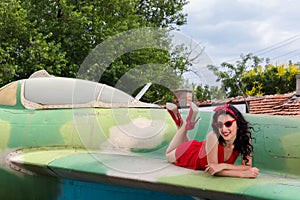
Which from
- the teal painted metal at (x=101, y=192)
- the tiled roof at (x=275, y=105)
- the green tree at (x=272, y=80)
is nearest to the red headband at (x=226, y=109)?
the teal painted metal at (x=101, y=192)

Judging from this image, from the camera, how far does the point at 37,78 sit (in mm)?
5992

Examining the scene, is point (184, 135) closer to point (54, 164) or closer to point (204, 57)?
point (204, 57)

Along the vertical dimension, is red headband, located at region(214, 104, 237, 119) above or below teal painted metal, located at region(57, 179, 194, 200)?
above

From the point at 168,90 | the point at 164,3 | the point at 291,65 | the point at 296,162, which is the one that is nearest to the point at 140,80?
the point at 168,90

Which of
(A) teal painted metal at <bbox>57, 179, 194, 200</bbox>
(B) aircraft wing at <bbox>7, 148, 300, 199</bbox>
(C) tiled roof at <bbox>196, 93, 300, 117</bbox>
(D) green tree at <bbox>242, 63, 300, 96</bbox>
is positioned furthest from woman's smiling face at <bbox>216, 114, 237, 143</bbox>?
(D) green tree at <bbox>242, 63, 300, 96</bbox>

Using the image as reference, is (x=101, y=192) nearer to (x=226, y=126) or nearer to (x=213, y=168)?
(x=213, y=168)

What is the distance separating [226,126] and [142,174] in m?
0.92

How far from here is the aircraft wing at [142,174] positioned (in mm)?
3465

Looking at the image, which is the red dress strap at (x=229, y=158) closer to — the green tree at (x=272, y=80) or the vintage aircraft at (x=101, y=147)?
the vintage aircraft at (x=101, y=147)

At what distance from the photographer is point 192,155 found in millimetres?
4352

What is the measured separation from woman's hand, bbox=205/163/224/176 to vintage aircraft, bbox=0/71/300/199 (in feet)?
0.24

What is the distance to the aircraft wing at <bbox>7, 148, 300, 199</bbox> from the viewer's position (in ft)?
11.4

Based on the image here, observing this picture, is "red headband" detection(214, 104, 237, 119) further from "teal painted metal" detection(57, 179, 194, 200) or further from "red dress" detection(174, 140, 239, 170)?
"teal painted metal" detection(57, 179, 194, 200)

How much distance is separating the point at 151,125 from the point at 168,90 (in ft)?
4.06
